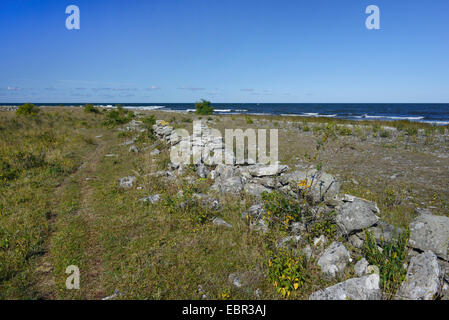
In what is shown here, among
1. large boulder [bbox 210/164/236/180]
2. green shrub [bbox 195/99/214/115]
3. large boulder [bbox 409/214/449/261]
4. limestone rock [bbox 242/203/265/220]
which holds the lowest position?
limestone rock [bbox 242/203/265/220]

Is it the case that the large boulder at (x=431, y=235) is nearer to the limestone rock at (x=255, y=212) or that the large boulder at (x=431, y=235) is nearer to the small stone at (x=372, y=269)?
the small stone at (x=372, y=269)

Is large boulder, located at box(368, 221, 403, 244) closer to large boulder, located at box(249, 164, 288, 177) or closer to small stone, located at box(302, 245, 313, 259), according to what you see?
small stone, located at box(302, 245, 313, 259)

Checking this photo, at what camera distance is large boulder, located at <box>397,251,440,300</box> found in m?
3.32

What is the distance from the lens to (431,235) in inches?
163

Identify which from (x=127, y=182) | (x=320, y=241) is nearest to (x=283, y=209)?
(x=320, y=241)

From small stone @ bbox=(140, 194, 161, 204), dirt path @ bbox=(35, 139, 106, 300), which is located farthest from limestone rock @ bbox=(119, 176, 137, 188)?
small stone @ bbox=(140, 194, 161, 204)

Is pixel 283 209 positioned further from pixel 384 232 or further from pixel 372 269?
pixel 372 269

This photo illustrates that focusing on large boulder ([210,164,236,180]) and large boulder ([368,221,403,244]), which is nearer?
large boulder ([368,221,403,244])

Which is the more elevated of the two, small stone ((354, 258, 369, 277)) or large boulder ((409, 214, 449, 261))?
large boulder ((409, 214, 449, 261))

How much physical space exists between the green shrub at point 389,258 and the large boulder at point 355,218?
0.24 metres

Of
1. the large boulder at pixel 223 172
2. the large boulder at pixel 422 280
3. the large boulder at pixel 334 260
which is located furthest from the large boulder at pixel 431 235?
the large boulder at pixel 223 172

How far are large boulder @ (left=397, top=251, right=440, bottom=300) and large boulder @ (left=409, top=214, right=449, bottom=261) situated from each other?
433mm
